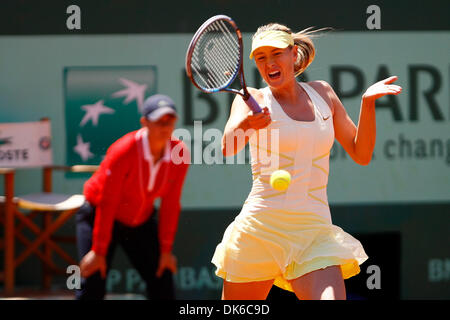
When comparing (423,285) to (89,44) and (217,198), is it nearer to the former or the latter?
(217,198)

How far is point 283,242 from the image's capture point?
330cm

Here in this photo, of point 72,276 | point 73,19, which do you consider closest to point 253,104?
point 73,19

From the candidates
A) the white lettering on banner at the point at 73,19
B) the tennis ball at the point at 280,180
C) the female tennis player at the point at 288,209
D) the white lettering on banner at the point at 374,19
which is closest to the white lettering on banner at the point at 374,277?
the white lettering on banner at the point at 374,19

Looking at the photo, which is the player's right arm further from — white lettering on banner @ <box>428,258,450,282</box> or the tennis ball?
white lettering on banner @ <box>428,258,450,282</box>

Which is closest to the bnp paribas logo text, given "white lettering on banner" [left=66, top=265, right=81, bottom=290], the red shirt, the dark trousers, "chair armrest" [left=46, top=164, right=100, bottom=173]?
"chair armrest" [left=46, top=164, right=100, bottom=173]

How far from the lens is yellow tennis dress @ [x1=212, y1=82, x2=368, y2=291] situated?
10.8 feet

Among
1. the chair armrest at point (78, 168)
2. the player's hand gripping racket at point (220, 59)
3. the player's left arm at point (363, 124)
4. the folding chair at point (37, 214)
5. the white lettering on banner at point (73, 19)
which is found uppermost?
the white lettering on banner at point (73, 19)

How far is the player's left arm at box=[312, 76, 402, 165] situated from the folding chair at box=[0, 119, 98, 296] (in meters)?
2.39

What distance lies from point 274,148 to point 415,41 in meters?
2.75

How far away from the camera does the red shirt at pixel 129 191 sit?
389 cm

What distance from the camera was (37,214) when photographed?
5.68m

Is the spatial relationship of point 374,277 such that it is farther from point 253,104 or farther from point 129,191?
point 253,104

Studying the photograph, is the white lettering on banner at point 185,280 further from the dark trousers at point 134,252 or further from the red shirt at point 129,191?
the dark trousers at point 134,252
